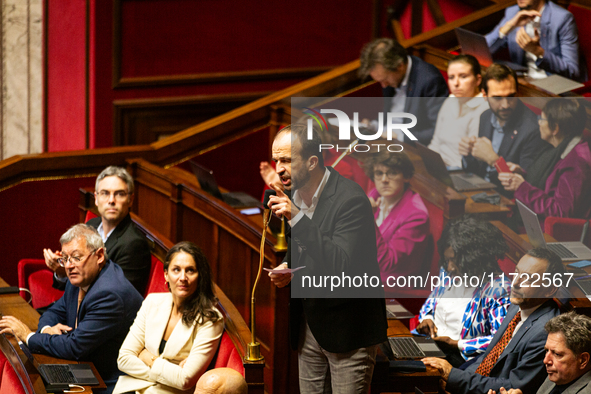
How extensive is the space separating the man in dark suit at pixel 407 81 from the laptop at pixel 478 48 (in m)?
0.25

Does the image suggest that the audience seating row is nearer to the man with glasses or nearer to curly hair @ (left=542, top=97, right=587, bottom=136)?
the man with glasses

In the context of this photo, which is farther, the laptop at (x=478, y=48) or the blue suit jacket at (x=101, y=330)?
the laptop at (x=478, y=48)

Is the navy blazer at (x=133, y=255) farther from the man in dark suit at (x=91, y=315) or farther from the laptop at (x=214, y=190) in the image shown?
the laptop at (x=214, y=190)

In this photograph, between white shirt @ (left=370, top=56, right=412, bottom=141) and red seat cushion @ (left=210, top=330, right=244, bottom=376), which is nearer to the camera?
red seat cushion @ (left=210, top=330, right=244, bottom=376)

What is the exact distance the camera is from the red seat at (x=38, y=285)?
309cm

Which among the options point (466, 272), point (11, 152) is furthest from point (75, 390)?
point (11, 152)

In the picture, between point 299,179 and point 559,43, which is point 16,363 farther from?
point 559,43

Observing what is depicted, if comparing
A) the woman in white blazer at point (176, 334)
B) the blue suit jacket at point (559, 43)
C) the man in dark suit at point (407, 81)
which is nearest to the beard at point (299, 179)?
the woman in white blazer at point (176, 334)

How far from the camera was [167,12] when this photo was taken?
14.6 feet

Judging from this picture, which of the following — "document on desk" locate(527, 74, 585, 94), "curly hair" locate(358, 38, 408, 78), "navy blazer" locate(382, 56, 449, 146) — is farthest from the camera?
"curly hair" locate(358, 38, 408, 78)

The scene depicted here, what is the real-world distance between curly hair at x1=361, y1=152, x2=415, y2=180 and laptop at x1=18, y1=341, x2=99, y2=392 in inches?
45.9

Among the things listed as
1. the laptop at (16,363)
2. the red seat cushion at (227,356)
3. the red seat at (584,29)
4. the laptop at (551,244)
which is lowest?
the red seat cushion at (227,356)

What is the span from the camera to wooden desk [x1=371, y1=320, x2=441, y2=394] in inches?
75.5

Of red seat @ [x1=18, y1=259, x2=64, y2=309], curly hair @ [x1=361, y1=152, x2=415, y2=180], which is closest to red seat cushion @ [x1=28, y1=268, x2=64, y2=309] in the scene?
red seat @ [x1=18, y1=259, x2=64, y2=309]
